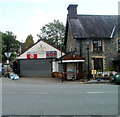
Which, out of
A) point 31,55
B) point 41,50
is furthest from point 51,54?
point 31,55

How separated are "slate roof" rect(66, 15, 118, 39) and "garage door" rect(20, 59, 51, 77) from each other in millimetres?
6735

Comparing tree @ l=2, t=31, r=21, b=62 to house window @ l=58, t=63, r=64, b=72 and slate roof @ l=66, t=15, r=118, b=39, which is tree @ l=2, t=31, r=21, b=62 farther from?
slate roof @ l=66, t=15, r=118, b=39

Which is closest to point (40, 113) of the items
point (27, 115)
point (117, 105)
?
point (27, 115)

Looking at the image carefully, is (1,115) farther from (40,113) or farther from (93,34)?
(93,34)

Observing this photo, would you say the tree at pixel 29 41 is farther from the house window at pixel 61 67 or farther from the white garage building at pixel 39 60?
the house window at pixel 61 67

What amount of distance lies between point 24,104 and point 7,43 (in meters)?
55.0

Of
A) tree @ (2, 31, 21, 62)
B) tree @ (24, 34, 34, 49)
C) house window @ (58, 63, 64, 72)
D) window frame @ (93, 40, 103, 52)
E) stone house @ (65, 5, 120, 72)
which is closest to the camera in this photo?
stone house @ (65, 5, 120, 72)

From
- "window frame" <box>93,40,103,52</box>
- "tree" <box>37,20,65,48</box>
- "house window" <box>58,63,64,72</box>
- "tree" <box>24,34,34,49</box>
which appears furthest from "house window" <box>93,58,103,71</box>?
"tree" <box>24,34,34,49</box>

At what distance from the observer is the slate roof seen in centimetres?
2719

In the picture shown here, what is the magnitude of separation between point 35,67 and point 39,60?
49.2 inches

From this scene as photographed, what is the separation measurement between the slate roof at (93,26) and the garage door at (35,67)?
6.73m

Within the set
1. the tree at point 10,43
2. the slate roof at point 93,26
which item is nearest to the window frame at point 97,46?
the slate roof at point 93,26

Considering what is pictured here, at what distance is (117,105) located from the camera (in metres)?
8.81

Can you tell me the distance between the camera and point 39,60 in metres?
31.7
